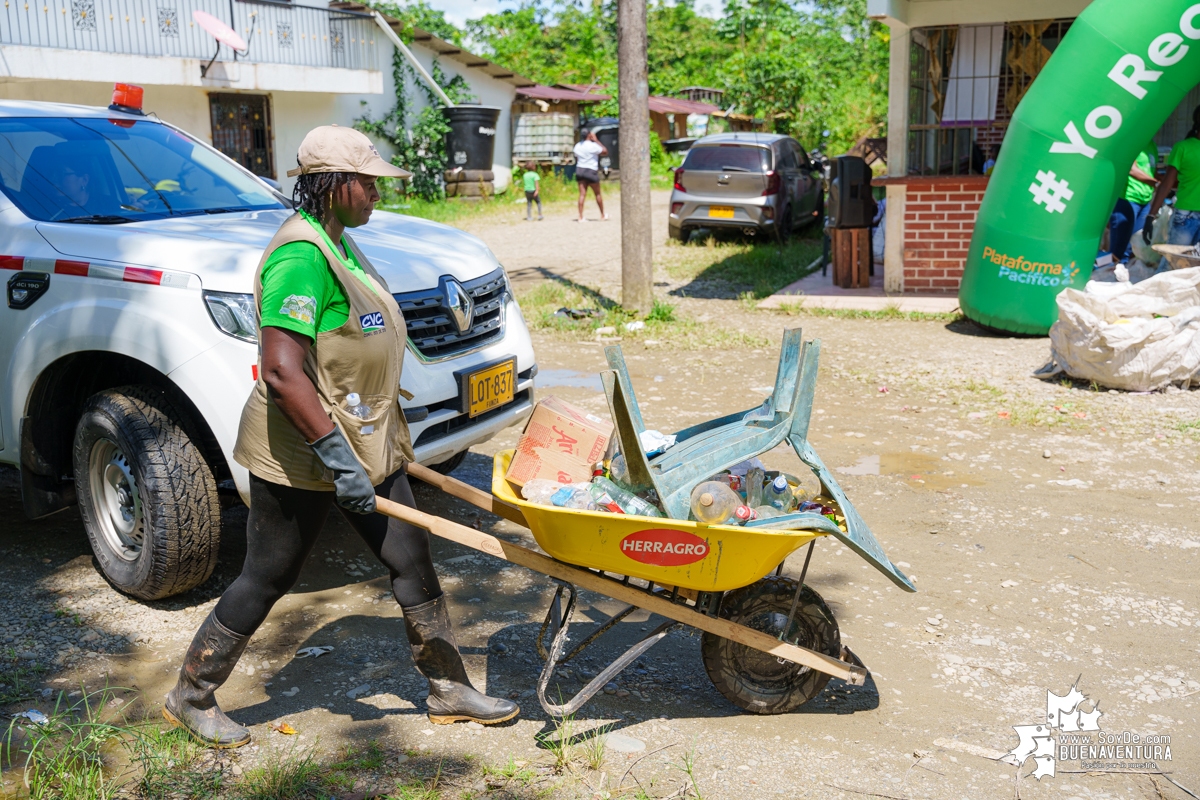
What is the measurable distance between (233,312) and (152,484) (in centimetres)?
71

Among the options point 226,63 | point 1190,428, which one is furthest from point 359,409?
point 226,63

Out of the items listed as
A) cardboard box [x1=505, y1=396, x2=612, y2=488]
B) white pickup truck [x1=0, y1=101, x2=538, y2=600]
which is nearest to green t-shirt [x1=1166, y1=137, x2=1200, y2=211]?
white pickup truck [x1=0, y1=101, x2=538, y2=600]

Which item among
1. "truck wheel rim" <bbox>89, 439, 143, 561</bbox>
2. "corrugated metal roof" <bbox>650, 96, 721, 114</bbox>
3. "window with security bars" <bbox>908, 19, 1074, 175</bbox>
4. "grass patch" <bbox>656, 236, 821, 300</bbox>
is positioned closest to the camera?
"truck wheel rim" <bbox>89, 439, 143, 561</bbox>

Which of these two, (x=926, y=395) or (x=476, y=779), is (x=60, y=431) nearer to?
(x=476, y=779)

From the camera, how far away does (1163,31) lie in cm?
789

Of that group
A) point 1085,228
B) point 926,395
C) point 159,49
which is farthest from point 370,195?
point 159,49

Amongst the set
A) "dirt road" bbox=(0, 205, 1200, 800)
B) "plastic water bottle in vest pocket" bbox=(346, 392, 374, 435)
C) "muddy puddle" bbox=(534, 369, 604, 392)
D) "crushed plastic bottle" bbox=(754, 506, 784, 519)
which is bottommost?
"dirt road" bbox=(0, 205, 1200, 800)

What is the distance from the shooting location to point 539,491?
3.31 meters

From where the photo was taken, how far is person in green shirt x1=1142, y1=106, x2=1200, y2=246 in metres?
8.50

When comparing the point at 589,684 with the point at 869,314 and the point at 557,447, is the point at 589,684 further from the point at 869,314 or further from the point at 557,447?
the point at 869,314

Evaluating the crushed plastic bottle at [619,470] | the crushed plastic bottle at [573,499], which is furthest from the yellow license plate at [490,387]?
the crushed plastic bottle at [573,499]

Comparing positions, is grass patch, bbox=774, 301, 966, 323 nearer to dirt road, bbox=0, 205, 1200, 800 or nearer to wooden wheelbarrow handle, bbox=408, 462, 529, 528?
dirt road, bbox=0, 205, 1200, 800

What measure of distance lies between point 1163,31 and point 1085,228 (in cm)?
154

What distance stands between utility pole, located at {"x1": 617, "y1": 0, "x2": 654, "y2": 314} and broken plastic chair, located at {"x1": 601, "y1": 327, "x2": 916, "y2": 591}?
6592 millimetres
